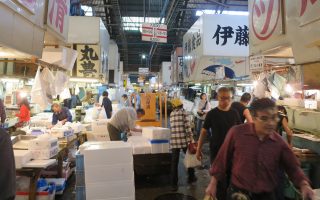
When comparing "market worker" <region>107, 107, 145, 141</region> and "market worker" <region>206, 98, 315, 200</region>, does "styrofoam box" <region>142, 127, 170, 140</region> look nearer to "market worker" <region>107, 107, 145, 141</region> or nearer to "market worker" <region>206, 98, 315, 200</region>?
"market worker" <region>107, 107, 145, 141</region>

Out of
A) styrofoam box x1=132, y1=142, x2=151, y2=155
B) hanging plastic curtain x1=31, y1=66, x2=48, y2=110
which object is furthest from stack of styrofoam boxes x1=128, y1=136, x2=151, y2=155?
hanging plastic curtain x1=31, y1=66, x2=48, y2=110

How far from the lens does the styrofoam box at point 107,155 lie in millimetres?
4133

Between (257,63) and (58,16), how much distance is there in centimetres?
385

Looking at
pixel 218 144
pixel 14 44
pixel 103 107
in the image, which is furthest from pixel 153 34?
pixel 14 44

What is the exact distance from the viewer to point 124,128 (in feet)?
22.7

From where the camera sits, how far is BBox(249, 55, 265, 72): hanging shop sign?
16.1ft

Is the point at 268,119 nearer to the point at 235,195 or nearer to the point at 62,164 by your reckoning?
the point at 235,195

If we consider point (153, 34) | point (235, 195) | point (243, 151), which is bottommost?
Answer: point (235, 195)

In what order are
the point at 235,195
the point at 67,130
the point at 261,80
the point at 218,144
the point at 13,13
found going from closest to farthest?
1. the point at 235,195
2. the point at 13,13
3. the point at 218,144
4. the point at 261,80
5. the point at 67,130

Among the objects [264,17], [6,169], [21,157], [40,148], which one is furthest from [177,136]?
[6,169]

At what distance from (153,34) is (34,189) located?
7.40 metres

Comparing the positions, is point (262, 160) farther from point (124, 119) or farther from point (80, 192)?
point (124, 119)

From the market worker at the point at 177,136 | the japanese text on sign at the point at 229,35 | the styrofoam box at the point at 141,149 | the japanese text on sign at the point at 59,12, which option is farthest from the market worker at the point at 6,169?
the japanese text on sign at the point at 229,35

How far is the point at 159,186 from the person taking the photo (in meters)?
6.25
